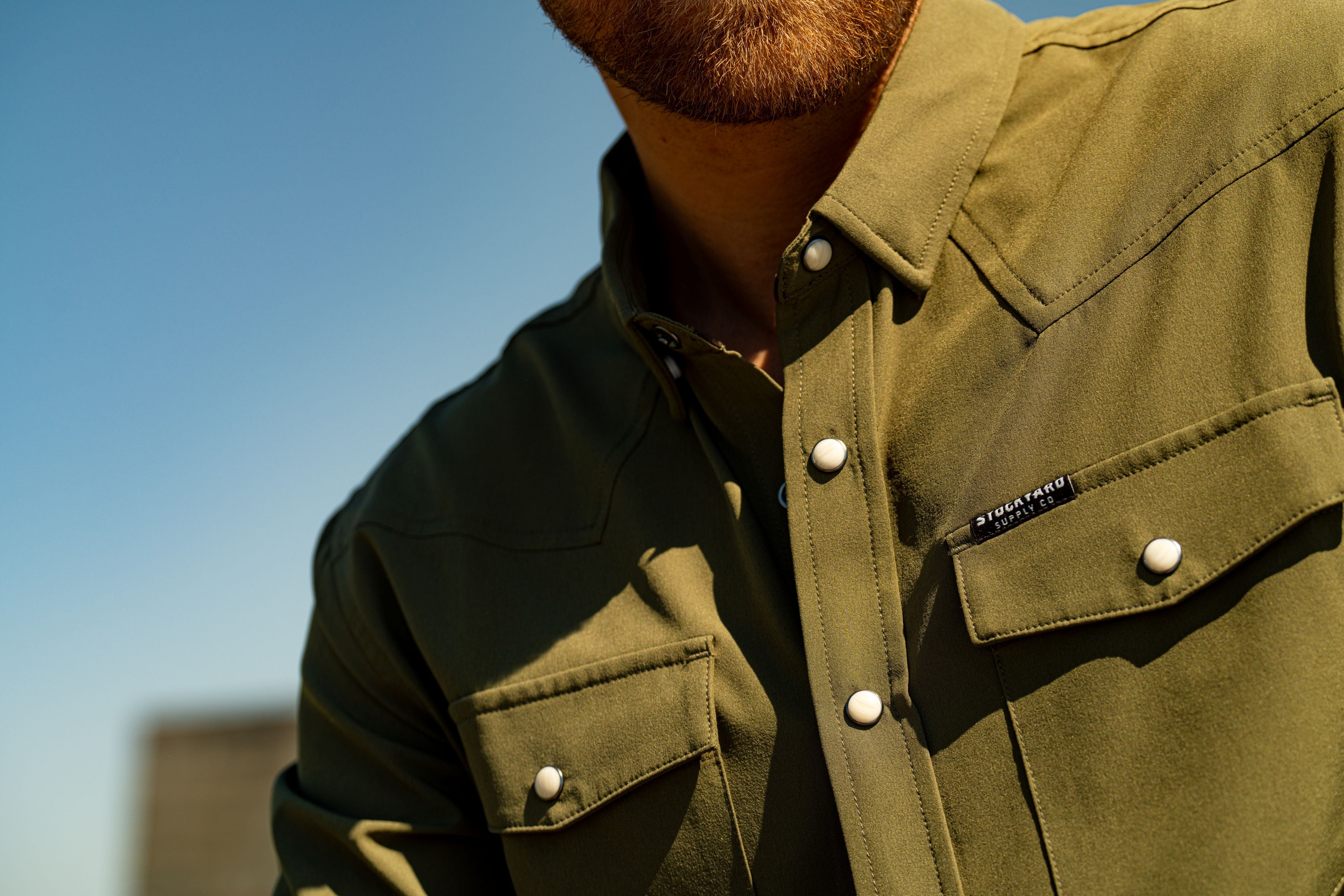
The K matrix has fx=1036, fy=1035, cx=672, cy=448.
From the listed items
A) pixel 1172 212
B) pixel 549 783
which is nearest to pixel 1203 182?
pixel 1172 212

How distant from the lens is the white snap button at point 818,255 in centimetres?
153

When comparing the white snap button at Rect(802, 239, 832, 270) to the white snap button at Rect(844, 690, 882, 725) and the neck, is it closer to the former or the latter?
the neck

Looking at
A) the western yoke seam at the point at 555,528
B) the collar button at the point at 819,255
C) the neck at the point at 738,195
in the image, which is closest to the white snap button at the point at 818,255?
the collar button at the point at 819,255

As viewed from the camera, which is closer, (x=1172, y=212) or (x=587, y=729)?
(x=1172, y=212)

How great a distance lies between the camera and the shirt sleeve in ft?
6.18

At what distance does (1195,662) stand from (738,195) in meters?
1.12

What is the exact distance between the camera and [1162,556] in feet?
3.90

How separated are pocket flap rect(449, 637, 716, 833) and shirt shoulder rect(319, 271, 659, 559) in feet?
0.86

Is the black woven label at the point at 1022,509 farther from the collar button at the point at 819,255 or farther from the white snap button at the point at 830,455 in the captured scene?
the collar button at the point at 819,255

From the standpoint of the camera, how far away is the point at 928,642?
52.2 inches

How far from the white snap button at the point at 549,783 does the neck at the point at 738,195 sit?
741 mm

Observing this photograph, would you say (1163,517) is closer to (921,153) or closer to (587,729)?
(921,153)

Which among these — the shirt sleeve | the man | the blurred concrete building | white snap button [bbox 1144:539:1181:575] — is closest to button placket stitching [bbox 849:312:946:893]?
the man

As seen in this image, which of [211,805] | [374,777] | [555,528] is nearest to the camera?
[555,528]
